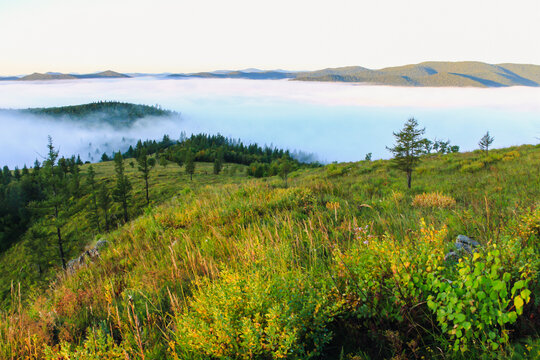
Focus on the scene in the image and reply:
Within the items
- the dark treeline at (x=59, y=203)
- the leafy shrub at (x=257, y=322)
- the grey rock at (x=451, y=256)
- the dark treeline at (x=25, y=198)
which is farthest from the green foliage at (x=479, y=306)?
the dark treeline at (x=25, y=198)

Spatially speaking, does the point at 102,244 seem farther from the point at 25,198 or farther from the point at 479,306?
the point at 25,198

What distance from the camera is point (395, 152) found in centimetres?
1742

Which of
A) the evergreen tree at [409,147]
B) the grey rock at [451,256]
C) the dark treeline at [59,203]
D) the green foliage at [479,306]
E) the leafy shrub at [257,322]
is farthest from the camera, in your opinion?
the dark treeline at [59,203]

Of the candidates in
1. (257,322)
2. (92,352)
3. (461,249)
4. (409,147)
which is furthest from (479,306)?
(409,147)

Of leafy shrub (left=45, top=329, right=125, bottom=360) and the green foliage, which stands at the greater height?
the green foliage

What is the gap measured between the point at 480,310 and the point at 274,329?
1.56 metres

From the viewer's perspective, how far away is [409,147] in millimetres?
16938

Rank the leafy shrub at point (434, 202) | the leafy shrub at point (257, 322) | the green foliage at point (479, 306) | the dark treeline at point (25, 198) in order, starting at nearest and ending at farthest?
the green foliage at point (479, 306), the leafy shrub at point (257, 322), the leafy shrub at point (434, 202), the dark treeline at point (25, 198)

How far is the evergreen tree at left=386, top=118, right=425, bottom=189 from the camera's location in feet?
54.6

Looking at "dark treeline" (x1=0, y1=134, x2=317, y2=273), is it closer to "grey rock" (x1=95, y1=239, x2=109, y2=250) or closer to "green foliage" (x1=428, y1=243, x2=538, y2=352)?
"grey rock" (x1=95, y1=239, x2=109, y2=250)

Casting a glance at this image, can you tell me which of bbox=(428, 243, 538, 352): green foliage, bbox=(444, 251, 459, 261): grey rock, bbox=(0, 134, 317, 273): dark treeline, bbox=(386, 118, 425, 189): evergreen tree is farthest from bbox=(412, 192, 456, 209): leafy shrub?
bbox=(0, 134, 317, 273): dark treeline

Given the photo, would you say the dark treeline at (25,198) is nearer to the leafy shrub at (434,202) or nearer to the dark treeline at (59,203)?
the dark treeline at (59,203)

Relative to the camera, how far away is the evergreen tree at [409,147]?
16656 millimetres

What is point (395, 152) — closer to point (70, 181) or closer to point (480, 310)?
point (480, 310)
